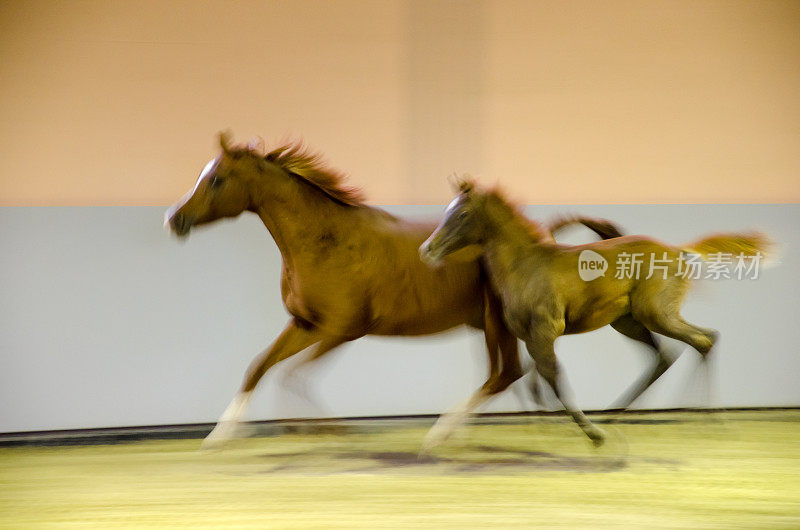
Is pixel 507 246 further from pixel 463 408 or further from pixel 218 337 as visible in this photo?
pixel 218 337

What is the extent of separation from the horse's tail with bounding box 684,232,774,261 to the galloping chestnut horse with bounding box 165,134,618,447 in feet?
1.40

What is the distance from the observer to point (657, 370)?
8.73ft

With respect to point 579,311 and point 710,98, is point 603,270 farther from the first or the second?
point 710,98

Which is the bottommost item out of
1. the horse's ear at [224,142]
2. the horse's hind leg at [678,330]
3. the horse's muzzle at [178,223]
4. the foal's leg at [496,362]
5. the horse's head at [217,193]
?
the foal's leg at [496,362]

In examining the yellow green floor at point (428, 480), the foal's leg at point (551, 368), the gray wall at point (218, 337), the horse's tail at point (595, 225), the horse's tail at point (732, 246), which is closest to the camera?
the yellow green floor at point (428, 480)

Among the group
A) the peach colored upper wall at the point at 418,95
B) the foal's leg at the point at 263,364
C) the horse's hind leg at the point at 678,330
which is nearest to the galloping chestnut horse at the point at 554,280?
the horse's hind leg at the point at 678,330

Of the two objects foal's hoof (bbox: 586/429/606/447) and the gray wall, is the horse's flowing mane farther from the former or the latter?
foal's hoof (bbox: 586/429/606/447)

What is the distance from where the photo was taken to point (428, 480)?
2.39m

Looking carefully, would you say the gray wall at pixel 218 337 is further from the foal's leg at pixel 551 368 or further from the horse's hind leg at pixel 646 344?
the foal's leg at pixel 551 368

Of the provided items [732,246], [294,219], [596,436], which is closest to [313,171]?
[294,219]

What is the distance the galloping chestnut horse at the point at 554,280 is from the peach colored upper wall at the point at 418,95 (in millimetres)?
882

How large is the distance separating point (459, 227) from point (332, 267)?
450 millimetres

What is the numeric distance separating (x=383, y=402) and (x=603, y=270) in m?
1.27

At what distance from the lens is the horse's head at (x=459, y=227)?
2.39 m
